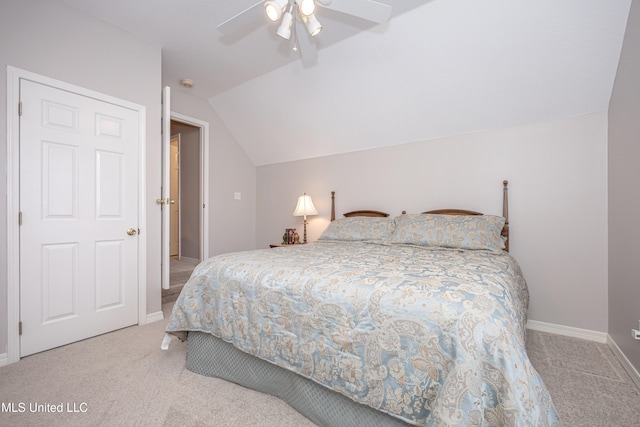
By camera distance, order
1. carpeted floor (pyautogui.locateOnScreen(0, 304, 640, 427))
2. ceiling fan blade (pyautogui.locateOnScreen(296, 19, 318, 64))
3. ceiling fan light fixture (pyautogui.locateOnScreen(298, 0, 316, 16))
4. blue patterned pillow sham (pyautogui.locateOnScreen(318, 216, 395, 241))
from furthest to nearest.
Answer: blue patterned pillow sham (pyautogui.locateOnScreen(318, 216, 395, 241)) < ceiling fan blade (pyautogui.locateOnScreen(296, 19, 318, 64)) < ceiling fan light fixture (pyautogui.locateOnScreen(298, 0, 316, 16)) < carpeted floor (pyautogui.locateOnScreen(0, 304, 640, 427))

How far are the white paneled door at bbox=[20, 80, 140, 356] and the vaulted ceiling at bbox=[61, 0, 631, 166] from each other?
88 cm

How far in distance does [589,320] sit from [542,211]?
943 millimetres

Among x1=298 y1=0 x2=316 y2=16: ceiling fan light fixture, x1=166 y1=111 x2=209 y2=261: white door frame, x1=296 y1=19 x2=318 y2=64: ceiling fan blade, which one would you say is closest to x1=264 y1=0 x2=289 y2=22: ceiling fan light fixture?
x1=298 y1=0 x2=316 y2=16: ceiling fan light fixture

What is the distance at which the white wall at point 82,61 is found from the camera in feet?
6.30

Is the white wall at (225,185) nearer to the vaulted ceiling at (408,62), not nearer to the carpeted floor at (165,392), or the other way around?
the vaulted ceiling at (408,62)

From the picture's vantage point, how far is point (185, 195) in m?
4.74

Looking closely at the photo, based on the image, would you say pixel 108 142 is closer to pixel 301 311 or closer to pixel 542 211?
pixel 301 311

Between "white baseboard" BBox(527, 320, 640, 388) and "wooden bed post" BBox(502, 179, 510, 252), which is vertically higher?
"wooden bed post" BBox(502, 179, 510, 252)

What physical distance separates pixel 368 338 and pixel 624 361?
6.55 ft

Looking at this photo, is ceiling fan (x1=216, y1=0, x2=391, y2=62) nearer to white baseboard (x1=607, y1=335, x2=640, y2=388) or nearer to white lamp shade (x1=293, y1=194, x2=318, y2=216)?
white lamp shade (x1=293, y1=194, x2=318, y2=216)

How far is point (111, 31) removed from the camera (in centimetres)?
244

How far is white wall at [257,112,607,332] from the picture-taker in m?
2.34

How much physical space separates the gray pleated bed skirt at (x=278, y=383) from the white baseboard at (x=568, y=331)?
2.19 meters

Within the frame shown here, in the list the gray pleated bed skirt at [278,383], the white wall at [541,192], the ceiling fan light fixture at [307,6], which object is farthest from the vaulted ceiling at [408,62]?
the gray pleated bed skirt at [278,383]
